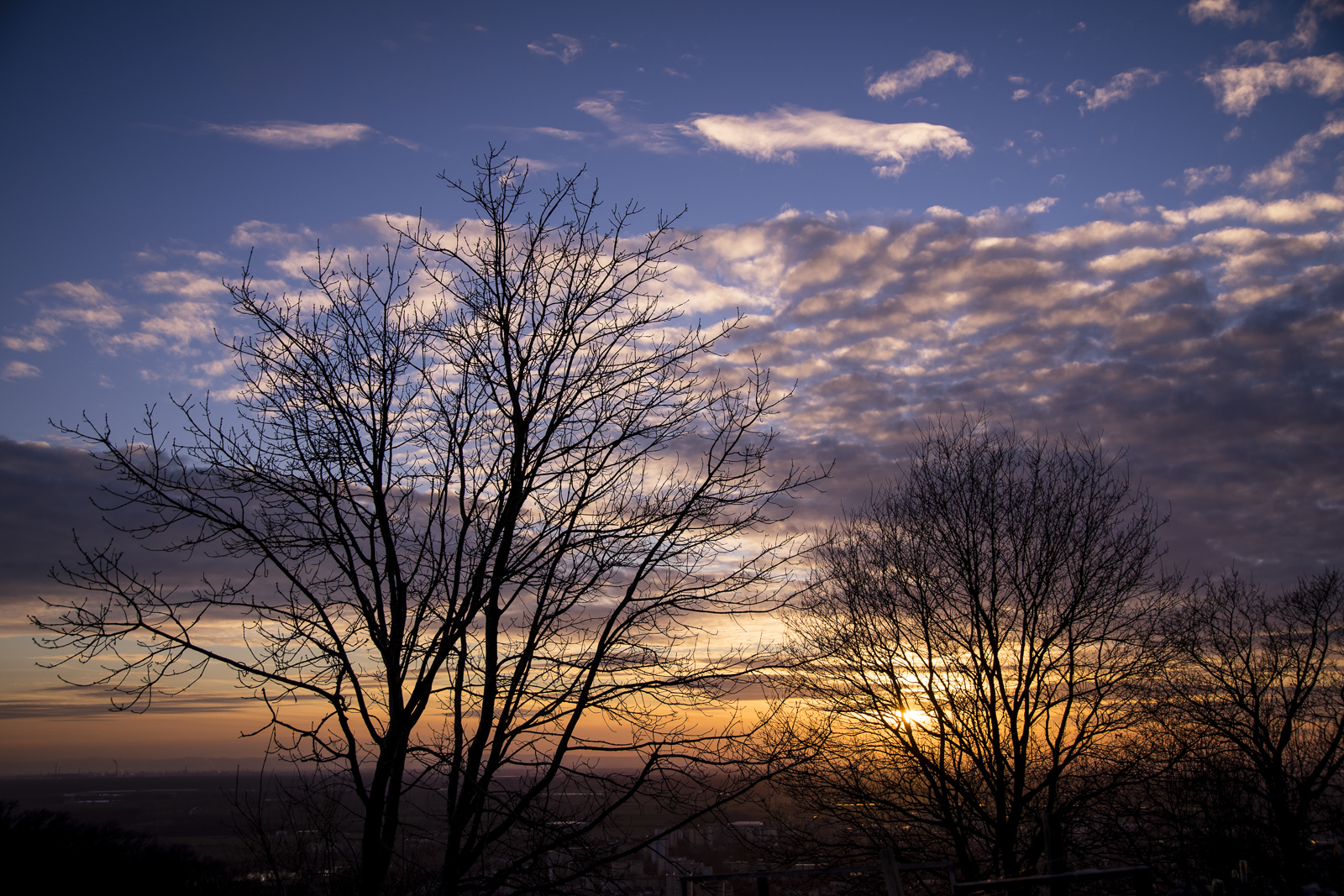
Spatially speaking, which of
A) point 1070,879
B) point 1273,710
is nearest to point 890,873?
point 1070,879

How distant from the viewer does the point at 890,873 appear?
6.12m

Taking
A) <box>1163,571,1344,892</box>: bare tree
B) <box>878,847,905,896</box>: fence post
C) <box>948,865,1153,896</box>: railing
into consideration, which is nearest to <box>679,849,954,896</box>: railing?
<box>878,847,905,896</box>: fence post

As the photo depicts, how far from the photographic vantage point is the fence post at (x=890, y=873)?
19.8ft

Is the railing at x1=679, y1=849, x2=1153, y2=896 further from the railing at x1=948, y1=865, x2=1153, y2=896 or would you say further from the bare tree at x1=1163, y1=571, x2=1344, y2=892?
the bare tree at x1=1163, y1=571, x2=1344, y2=892

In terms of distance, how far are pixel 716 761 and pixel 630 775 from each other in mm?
591

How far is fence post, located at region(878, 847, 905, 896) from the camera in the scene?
19.8 ft

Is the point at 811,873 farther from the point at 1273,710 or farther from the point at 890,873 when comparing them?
the point at 1273,710

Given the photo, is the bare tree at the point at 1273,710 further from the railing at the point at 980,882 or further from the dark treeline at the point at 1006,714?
the railing at the point at 980,882

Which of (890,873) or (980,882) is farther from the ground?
(890,873)

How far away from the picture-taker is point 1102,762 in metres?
13.4

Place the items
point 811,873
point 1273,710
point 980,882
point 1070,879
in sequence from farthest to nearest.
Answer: point 1273,710 → point 811,873 → point 980,882 → point 1070,879

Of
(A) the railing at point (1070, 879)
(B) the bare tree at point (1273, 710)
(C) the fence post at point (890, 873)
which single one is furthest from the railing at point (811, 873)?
(B) the bare tree at point (1273, 710)

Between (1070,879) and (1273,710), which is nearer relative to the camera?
(1070,879)

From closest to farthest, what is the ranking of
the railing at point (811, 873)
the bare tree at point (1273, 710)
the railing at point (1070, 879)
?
the railing at point (1070, 879) < the railing at point (811, 873) < the bare tree at point (1273, 710)
